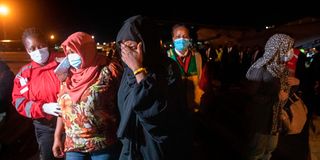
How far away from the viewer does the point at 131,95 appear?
215 centimetres

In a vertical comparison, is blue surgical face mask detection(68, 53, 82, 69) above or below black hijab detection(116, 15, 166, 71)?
below

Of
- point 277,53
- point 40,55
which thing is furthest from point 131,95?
point 277,53

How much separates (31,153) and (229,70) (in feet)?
33.0

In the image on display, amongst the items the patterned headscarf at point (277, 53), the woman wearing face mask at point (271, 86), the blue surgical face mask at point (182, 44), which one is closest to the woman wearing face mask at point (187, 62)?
the blue surgical face mask at point (182, 44)

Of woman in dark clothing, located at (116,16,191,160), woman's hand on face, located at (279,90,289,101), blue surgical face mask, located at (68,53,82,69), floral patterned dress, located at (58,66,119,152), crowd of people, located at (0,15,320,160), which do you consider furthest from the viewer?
woman's hand on face, located at (279,90,289,101)

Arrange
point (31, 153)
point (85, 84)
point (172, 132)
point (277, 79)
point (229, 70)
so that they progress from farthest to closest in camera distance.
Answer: point (229, 70) < point (31, 153) < point (277, 79) < point (85, 84) < point (172, 132)

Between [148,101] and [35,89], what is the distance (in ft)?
5.33

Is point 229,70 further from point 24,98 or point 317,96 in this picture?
point 24,98

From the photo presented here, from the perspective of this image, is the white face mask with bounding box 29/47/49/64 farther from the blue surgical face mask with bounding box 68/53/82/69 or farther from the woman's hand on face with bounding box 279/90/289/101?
the woman's hand on face with bounding box 279/90/289/101

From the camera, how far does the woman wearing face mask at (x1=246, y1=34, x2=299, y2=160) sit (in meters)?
3.25

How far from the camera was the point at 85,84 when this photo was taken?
2592 millimetres

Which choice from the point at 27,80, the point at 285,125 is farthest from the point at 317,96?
the point at 27,80

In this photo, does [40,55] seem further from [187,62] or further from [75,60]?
[187,62]

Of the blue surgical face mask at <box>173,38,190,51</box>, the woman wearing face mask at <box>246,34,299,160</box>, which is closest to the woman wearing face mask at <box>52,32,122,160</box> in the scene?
the blue surgical face mask at <box>173,38,190,51</box>
